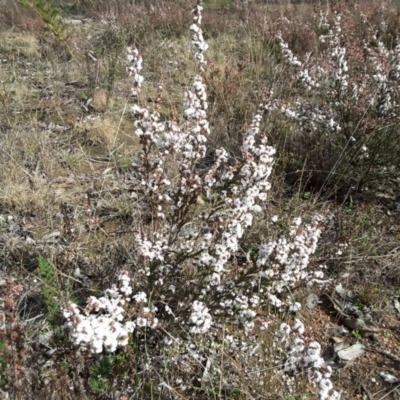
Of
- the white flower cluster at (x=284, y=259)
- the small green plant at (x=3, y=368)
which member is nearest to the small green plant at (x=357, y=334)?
the white flower cluster at (x=284, y=259)

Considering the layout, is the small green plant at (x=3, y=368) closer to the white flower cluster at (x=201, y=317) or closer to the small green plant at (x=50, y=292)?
the small green plant at (x=50, y=292)

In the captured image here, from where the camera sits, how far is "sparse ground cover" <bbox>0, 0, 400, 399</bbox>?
207 cm

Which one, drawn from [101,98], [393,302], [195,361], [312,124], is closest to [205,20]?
[101,98]

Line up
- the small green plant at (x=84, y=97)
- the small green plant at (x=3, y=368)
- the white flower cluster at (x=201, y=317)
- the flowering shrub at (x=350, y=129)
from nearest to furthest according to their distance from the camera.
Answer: the small green plant at (x=3, y=368) → the white flower cluster at (x=201, y=317) → the flowering shrub at (x=350, y=129) → the small green plant at (x=84, y=97)

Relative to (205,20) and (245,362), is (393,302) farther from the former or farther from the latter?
(205,20)

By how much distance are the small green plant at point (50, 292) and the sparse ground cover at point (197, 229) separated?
1 cm

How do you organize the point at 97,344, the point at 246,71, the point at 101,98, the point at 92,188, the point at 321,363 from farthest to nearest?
the point at 246,71, the point at 101,98, the point at 92,188, the point at 321,363, the point at 97,344

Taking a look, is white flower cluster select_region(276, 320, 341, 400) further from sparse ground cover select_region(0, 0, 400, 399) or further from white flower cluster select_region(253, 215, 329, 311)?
white flower cluster select_region(253, 215, 329, 311)

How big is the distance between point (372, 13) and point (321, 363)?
922cm

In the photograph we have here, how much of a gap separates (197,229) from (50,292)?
0.85 metres

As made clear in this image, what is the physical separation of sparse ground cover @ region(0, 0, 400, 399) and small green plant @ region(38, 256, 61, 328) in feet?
0.04

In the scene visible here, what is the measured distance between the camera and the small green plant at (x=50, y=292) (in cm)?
197

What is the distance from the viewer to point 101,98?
5.21 meters

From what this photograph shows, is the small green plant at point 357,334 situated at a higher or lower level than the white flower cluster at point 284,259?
lower
